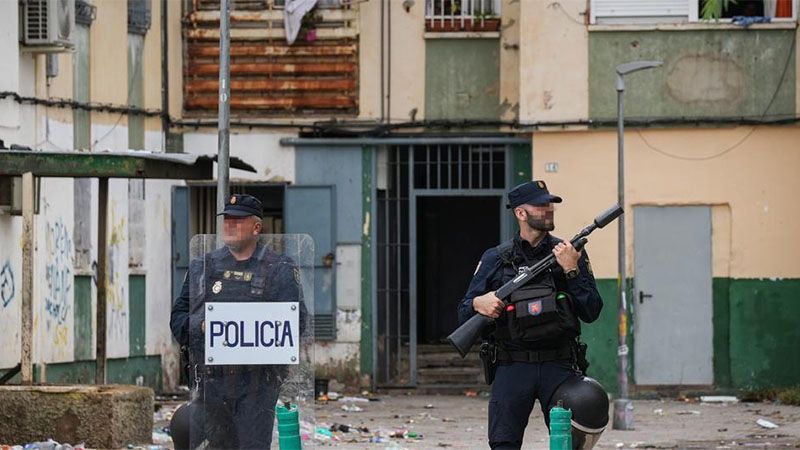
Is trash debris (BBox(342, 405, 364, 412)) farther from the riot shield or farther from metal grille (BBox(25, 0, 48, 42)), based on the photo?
the riot shield

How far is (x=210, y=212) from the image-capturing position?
Answer: 26281 mm

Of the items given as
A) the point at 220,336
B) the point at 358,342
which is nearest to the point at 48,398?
the point at 220,336

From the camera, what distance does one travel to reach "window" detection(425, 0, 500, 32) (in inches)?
1015

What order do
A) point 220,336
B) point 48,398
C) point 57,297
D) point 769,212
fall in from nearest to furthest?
point 220,336 → point 48,398 → point 57,297 → point 769,212

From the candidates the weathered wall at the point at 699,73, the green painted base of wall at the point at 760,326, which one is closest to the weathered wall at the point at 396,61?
the weathered wall at the point at 699,73

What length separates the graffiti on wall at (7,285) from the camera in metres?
20.1

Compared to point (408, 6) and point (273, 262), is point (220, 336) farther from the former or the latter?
point (408, 6)

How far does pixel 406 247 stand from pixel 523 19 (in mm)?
3668

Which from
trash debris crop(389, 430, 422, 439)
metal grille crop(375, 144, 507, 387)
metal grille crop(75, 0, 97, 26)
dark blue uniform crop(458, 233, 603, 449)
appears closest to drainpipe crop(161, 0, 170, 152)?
metal grille crop(75, 0, 97, 26)

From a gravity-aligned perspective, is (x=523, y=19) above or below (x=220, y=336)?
above

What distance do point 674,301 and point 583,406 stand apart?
602 inches

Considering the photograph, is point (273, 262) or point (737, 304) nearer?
point (273, 262)

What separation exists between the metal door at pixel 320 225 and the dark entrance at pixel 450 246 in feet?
10.7

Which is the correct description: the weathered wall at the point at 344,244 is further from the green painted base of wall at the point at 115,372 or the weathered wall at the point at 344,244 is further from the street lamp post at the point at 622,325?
the street lamp post at the point at 622,325
